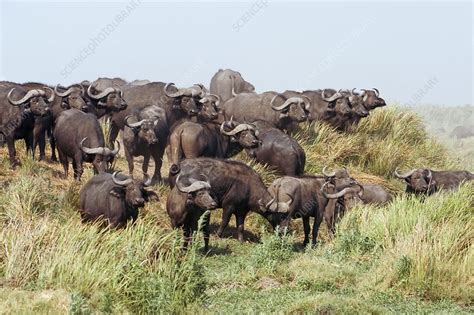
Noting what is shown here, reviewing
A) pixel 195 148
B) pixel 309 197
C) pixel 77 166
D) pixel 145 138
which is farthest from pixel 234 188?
pixel 77 166

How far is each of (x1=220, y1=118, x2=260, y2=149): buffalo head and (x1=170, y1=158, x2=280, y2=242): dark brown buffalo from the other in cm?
266

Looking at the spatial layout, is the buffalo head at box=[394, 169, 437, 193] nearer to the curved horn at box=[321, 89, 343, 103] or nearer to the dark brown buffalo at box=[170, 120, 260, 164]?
the dark brown buffalo at box=[170, 120, 260, 164]

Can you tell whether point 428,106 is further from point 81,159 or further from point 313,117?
point 81,159

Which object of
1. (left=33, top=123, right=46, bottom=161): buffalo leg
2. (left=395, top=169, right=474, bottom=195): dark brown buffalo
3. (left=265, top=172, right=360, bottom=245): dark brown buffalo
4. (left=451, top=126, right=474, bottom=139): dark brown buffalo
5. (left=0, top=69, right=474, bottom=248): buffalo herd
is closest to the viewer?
(left=0, top=69, right=474, bottom=248): buffalo herd

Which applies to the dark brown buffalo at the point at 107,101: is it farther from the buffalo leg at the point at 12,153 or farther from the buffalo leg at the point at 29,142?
the buffalo leg at the point at 12,153

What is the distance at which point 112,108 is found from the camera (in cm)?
1820

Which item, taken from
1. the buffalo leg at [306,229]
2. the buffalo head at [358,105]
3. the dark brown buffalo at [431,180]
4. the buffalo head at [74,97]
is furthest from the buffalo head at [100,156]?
the buffalo head at [358,105]

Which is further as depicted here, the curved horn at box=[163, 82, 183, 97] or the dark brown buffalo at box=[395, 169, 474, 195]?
the curved horn at box=[163, 82, 183, 97]

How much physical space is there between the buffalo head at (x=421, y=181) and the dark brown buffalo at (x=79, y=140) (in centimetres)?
702

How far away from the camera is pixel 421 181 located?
17250 millimetres

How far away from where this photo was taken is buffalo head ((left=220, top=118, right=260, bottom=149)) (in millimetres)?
16656

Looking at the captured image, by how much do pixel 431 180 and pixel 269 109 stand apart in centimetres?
535

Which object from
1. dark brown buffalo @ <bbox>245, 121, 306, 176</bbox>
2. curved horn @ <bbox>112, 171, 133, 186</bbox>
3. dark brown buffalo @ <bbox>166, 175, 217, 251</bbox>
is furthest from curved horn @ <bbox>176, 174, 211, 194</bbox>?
dark brown buffalo @ <bbox>245, 121, 306, 176</bbox>

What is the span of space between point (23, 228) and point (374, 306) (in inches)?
183
